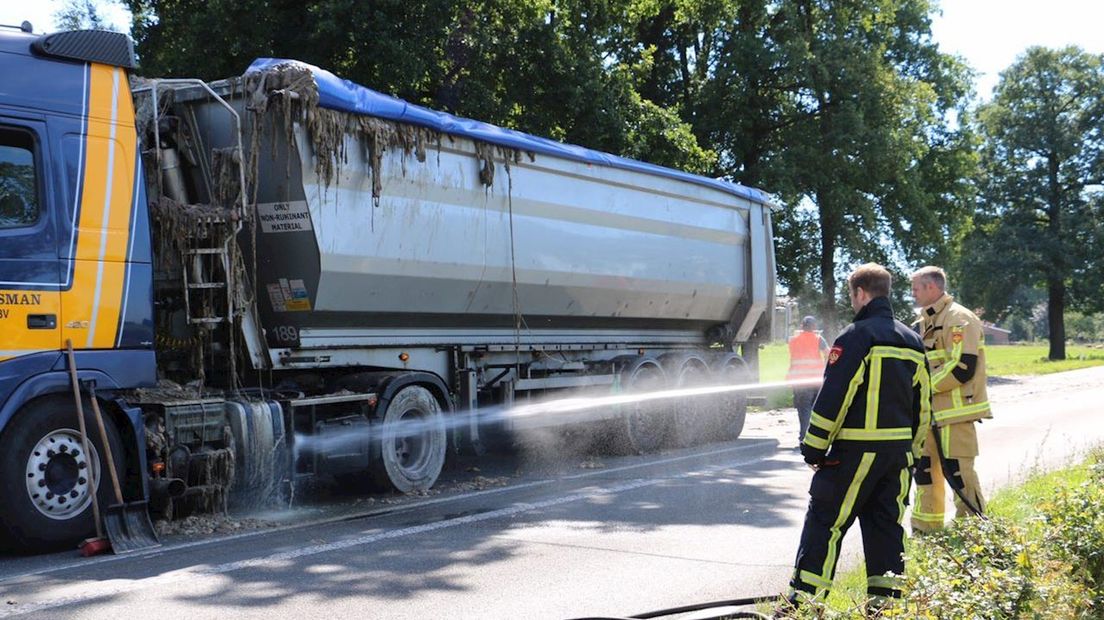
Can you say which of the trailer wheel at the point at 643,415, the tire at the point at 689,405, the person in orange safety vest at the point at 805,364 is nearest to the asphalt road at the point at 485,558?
the trailer wheel at the point at 643,415

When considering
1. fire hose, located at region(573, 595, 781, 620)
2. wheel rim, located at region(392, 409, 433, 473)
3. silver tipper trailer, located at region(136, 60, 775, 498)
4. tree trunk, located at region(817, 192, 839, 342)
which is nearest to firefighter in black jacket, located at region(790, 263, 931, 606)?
fire hose, located at region(573, 595, 781, 620)

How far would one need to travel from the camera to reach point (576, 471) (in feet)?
36.7

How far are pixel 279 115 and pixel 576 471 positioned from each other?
15.8 feet

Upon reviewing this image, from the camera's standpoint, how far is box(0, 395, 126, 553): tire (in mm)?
6672

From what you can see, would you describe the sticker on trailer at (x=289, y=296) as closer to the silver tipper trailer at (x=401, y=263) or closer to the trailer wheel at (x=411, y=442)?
the silver tipper trailer at (x=401, y=263)

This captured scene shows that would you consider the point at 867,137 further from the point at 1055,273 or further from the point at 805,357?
the point at 1055,273

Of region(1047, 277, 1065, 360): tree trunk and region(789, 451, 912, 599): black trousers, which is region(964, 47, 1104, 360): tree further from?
region(789, 451, 912, 599): black trousers

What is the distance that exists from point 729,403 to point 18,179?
959 centimetres

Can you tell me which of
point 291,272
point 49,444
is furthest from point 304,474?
point 49,444

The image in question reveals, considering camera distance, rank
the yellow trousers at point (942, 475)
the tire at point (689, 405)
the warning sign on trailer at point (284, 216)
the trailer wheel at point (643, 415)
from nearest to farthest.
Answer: the yellow trousers at point (942, 475), the warning sign on trailer at point (284, 216), the trailer wheel at point (643, 415), the tire at point (689, 405)

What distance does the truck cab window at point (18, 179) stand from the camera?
685cm

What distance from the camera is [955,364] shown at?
6.78 meters

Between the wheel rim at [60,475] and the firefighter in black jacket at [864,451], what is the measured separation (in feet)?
15.3

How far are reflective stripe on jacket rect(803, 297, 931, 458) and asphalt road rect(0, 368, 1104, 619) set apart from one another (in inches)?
51.7
